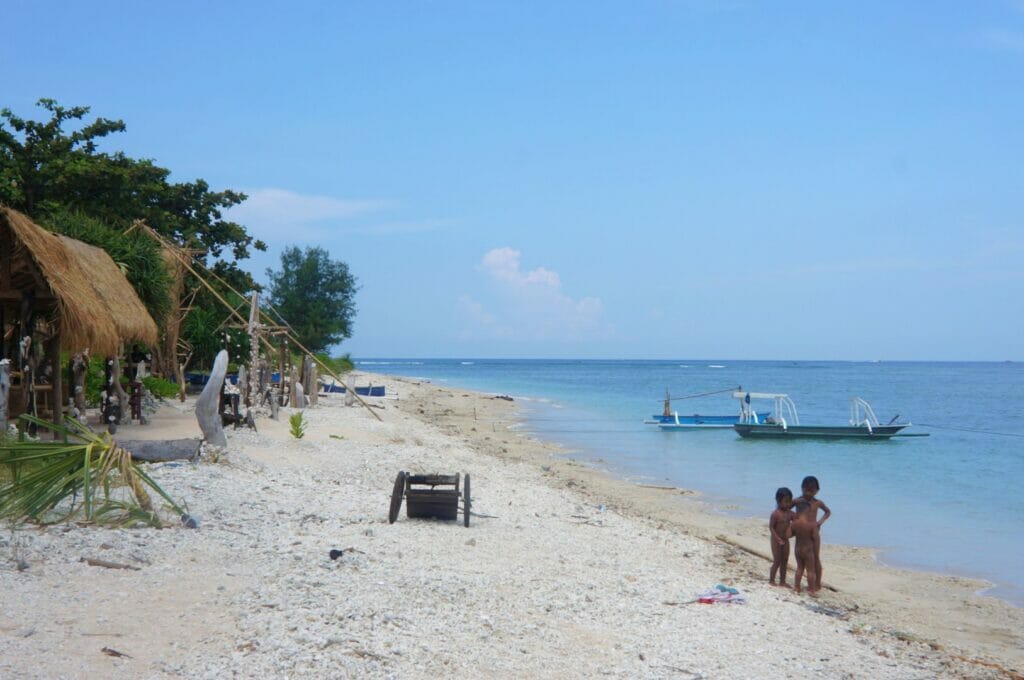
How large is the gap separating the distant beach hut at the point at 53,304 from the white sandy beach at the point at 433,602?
3.29m

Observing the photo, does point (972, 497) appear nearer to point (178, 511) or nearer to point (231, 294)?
point (178, 511)

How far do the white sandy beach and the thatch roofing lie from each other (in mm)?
3166

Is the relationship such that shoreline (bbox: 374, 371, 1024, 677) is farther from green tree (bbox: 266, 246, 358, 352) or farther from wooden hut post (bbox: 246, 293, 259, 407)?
green tree (bbox: 266, 246, 358, 352)

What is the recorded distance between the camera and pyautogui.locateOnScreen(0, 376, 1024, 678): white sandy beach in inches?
225

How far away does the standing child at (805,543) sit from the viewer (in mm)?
9051

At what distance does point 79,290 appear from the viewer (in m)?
13.2

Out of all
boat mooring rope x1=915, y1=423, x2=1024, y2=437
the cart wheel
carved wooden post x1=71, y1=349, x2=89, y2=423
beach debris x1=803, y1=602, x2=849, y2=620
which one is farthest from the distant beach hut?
boat mooring rope x1=915, y1=423, x2=1024, y2=437

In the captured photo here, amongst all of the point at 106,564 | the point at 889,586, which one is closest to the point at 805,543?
the point at 889,586

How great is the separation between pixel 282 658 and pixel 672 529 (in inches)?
322

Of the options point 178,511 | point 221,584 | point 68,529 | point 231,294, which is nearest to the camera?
point 221,584

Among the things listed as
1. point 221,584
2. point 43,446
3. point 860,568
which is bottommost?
point 860,568

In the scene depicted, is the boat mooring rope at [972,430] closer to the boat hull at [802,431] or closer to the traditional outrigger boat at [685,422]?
the boat hull at [802,431]

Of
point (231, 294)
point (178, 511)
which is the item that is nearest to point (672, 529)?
point (178, 511)

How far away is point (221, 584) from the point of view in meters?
6.79
